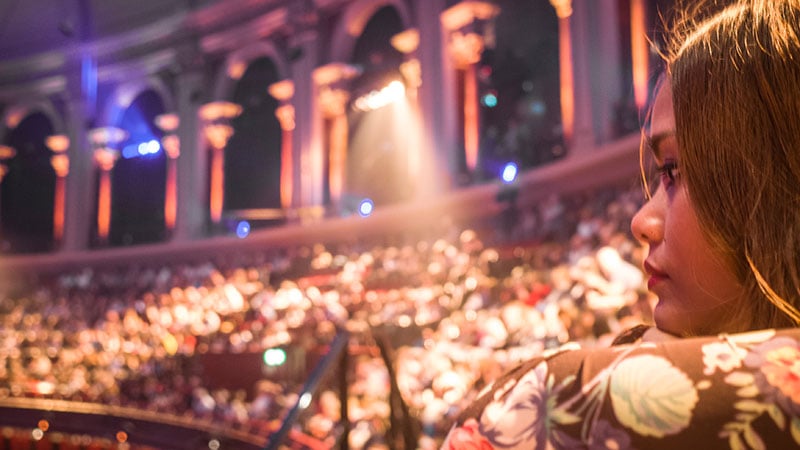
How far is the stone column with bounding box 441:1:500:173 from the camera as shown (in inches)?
301

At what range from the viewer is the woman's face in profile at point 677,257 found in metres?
0.61

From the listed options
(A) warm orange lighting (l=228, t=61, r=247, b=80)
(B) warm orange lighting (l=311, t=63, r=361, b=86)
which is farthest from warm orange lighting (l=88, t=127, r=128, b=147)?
(B) warm orange lighting (l=311, t=63, r=361, b=86)

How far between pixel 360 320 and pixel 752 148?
222 inches

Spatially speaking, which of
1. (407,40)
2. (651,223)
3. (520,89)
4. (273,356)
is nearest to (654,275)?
(651,223)

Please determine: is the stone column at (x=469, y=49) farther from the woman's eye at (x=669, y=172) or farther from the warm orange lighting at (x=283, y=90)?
the woman's eye at (x=669, y=172)

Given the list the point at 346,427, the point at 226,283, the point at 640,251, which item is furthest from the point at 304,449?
the point at 226,283

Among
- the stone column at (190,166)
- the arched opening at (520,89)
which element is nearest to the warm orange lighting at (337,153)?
the stone column at (190,166)

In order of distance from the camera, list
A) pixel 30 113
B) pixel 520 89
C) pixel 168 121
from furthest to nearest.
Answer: pixel 30 113
pixel 168 121
pixel 520 89

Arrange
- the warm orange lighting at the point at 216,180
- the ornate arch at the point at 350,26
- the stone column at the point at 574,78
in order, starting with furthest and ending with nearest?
the warm orange lighting at the point at 216,180 < the ornate arch at the point at 350,26 < the stone column at the point at 574,78

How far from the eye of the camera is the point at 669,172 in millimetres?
667

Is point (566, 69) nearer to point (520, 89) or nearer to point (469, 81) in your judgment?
point (520, 89)

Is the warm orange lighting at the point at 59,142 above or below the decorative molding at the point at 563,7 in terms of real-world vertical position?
above

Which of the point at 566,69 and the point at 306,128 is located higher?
the point at 306,128

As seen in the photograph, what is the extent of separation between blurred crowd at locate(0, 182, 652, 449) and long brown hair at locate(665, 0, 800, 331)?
2.06 metres
